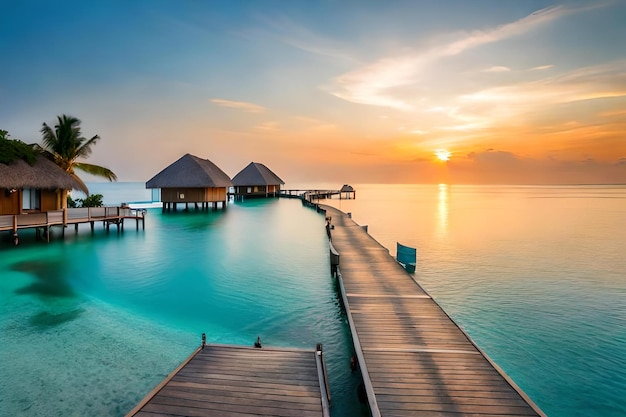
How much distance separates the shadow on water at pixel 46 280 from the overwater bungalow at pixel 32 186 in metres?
6.11

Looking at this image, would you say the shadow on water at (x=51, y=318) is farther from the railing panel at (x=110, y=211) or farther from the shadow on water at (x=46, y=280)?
the railing panel at (x=110, y=211)

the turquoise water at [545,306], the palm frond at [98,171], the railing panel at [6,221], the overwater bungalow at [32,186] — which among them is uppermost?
the palm frond at [98,171]

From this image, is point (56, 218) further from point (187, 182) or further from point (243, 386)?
point (243, 386)

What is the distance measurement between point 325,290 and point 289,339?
4.36 meters

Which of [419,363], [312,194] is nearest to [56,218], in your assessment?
[419,363]

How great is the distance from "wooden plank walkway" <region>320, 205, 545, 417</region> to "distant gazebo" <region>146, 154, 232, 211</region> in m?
32.3

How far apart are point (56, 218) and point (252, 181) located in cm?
3950

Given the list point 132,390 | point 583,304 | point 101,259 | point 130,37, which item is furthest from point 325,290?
point 130,37

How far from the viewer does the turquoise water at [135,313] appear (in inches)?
239

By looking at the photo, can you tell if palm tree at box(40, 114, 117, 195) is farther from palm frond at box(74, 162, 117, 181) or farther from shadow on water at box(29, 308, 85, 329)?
shadow on water at box(29, 308, 85, 329)

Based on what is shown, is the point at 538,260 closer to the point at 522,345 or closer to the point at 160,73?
the point at 522,345

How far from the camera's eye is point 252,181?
59062 millimetres

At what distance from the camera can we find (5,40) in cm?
2441

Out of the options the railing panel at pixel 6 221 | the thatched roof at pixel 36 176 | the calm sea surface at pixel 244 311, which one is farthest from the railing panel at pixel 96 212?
the railing panel at pixel 6 221
